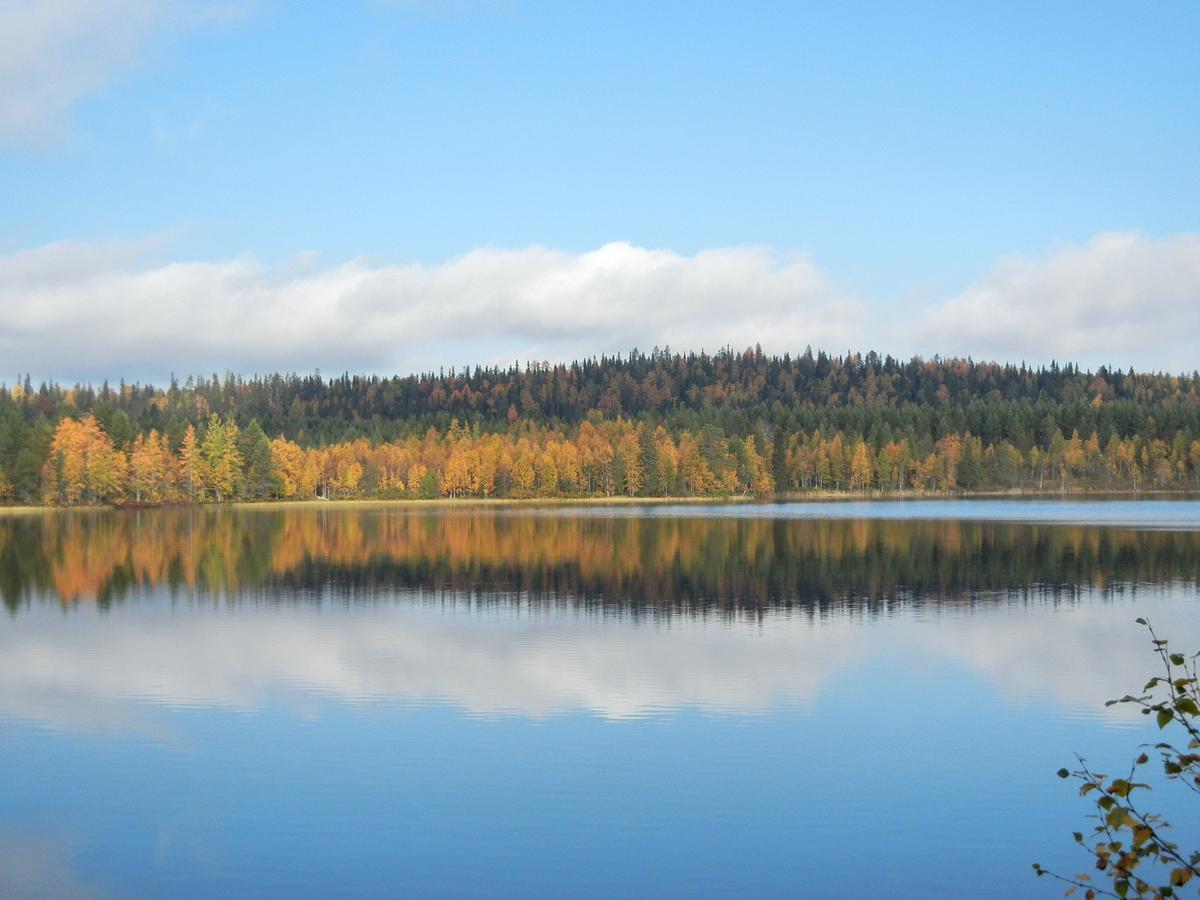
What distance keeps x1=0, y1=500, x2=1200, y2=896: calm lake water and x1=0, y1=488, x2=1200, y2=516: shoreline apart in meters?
94.9

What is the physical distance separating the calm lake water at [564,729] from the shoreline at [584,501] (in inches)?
3736

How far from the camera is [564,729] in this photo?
22.3 meters

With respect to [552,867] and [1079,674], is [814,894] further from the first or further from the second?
[1079,674]

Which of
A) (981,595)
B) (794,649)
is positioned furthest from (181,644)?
(981,595)

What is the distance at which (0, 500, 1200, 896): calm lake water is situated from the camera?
1538 centimetres

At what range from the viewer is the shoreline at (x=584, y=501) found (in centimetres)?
13976

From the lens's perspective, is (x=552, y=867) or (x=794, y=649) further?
(x=794, y=649)

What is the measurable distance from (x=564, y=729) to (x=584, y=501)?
149m

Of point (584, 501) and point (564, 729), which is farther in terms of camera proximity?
point (584, 501)

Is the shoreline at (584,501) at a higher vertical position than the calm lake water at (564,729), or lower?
lower

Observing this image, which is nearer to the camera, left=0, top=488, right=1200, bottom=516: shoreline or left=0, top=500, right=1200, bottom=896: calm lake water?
left=0, top=500, right=1200, bottom=896: calm lake water

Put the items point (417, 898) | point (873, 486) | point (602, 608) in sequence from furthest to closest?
1. point (873, 486)
2. point (602, 608)
3. point (417, 898)

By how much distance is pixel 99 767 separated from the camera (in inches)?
776

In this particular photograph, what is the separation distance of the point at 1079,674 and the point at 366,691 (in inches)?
653
